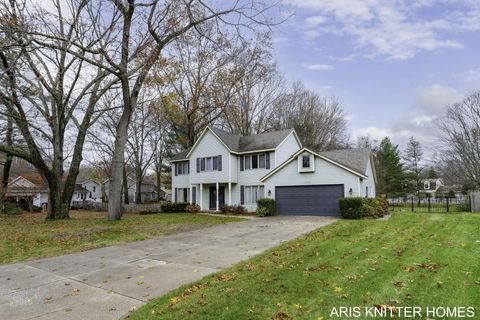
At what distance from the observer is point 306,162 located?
21.4 m

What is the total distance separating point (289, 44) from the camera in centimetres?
1317

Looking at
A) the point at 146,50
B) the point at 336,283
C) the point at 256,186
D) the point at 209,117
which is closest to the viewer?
the point at 336,283

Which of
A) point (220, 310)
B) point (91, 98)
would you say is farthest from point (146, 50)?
point (220, 310)

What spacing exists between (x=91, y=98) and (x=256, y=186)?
13417 millimetres

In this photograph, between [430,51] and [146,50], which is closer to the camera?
[430,51]

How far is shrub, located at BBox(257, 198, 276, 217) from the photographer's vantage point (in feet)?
71.0

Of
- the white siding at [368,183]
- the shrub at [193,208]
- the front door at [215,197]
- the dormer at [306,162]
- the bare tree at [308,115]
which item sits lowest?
the shrub at [193,208]

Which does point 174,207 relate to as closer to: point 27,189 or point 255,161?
point 255,161

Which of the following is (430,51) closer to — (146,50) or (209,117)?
(146,50)

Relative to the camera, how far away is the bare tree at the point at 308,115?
121 ft

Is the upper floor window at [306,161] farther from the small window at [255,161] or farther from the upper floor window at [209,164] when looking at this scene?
the upper floor window at [209,164]

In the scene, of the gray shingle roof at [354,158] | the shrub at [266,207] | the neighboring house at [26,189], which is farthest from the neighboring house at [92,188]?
the gray shingle roof at [354,158]

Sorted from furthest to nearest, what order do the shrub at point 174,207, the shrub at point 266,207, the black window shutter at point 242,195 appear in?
the shrub at point 174,207 → the black window shutter at point 242,195 → the shrub at point 266,207

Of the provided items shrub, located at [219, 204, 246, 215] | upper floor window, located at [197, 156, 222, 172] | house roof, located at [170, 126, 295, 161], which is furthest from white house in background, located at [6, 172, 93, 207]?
shrub, located at [219, 204, 246, 215]
